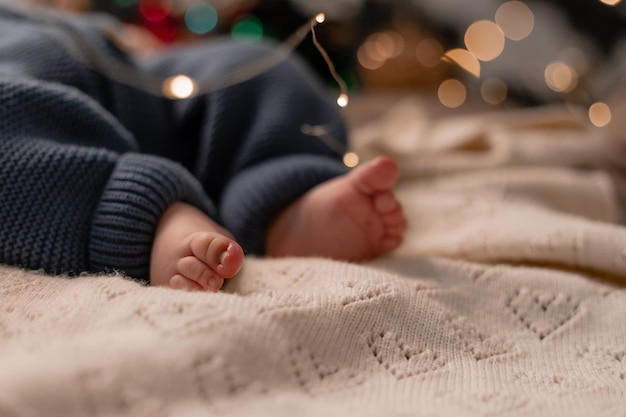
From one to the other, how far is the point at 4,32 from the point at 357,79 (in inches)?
34.8

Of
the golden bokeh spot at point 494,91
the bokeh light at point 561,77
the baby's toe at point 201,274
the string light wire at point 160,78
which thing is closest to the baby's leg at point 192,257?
the baby's toe at point 201,274

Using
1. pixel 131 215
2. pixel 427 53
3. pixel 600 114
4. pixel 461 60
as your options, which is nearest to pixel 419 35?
pixel 427 53

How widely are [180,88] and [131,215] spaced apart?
32cm

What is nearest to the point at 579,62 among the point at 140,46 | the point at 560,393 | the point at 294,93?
the point at 294,93

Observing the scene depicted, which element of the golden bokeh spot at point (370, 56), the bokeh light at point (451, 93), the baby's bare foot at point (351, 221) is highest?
the baby's bare foot at point (351, 221)

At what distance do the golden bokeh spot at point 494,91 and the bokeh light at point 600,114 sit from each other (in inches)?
13.7

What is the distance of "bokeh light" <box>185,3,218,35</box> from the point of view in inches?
59.9

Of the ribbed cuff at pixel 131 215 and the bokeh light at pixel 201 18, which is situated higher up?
the ribbed cuff at pixel 131 215

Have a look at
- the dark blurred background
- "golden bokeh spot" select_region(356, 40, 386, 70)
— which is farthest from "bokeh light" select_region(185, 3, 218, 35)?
"golden bokeh spot" select_region(356, 40, 386, 70)

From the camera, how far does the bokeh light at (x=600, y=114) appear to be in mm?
1172

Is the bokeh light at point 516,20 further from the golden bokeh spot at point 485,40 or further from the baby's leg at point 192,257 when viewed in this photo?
the baby's leg at point 192,257

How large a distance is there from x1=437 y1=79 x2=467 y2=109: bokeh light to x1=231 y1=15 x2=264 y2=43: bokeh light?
1.50 feet

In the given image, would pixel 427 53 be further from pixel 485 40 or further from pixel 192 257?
pixel 192 257

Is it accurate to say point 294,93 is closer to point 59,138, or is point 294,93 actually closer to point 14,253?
point 59,138
